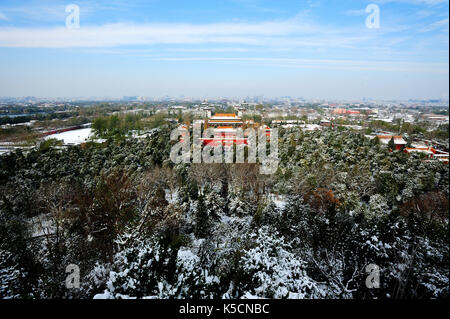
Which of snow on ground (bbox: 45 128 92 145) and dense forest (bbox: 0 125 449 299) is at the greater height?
snow on ground (bbox: 45 128 92 145)

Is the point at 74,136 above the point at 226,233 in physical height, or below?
above

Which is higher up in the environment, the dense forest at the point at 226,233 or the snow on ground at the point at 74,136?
the snow on ground at the point at 74,136

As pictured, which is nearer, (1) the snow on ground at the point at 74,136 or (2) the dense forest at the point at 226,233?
(2) the dense forest at the point at 226,233

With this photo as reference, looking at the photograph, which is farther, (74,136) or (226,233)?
(74,136)

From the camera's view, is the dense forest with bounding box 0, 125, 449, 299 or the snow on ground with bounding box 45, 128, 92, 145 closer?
the dense forest with bounding box 0, 125, 449, 299
